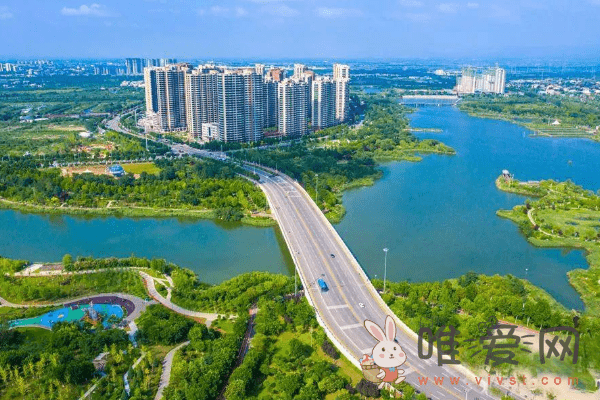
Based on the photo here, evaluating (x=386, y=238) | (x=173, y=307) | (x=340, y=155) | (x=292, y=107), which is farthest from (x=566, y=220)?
(x=292, y=107)

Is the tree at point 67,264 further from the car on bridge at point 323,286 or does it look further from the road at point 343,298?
the car on bridge at point 323,286

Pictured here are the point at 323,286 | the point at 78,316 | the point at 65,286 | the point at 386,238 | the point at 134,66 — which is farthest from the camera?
the point at 134,66

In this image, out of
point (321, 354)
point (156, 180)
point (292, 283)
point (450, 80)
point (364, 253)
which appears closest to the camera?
point (321, 354)

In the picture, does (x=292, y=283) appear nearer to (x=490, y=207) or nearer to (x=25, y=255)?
(x=25, y=255)

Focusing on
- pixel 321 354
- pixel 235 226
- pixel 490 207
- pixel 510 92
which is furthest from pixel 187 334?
pixel 510 92

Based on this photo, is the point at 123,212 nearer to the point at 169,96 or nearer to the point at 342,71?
the point at 169,96

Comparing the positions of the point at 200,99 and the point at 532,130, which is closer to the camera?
the point at 200,99

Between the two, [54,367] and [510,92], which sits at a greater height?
[510,92]
